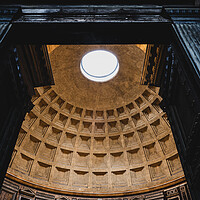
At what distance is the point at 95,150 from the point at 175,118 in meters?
8.89

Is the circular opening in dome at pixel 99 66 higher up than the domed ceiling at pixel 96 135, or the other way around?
the circular opening in dome at pixel 99 66

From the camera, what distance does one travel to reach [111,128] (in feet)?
49.4

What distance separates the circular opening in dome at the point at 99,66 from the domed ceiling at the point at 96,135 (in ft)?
1.82

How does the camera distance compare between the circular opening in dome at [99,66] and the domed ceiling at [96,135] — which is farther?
the circular opening in dome at [99,66]

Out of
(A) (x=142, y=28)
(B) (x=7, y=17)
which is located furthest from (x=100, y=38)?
(B) (x=7, y=17)

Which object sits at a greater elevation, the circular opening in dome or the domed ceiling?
the circular opening in dome

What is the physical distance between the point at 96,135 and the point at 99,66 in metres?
5.46

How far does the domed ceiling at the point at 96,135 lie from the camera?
12547mm

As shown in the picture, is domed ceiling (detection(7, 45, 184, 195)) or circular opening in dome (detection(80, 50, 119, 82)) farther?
circular opening in dome (detection(80, 50, 119, 82))

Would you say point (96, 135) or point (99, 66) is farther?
point (99, 66)

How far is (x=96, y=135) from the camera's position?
14.8 metres

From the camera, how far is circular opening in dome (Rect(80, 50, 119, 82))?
15.0 meters

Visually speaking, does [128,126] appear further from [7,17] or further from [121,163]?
[7,17]

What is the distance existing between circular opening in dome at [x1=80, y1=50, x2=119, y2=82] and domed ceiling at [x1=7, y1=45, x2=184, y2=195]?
0.55m
